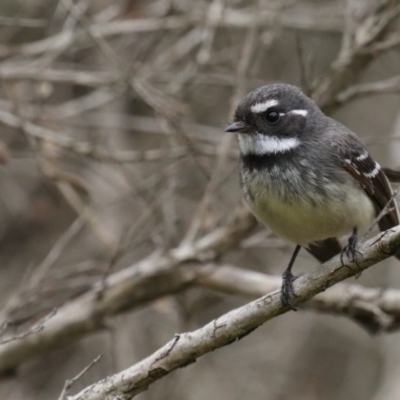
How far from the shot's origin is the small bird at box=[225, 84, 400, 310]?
185 inches

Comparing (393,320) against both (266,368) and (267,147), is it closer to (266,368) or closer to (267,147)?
(267,147)

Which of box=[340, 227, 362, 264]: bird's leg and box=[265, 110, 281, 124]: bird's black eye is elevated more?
box=[265, 110, 281, 124]: bird's black eye

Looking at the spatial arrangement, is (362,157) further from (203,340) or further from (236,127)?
(203,340)

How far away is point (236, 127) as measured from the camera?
488 centimetres

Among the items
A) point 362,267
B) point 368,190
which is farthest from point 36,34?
point 362,267

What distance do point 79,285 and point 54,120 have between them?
1.48 metres

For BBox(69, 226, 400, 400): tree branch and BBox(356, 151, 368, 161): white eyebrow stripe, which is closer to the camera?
BBox(69, 226, 400, 400): tree branch

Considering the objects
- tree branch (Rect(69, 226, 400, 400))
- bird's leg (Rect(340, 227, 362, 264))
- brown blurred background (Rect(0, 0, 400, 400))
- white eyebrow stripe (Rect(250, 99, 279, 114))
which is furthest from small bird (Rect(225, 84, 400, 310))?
brown blurred background (Rect(0, 0, 400, 400))

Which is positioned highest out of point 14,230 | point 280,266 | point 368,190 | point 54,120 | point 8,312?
point 54,120

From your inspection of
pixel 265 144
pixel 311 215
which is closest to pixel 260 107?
pixel 265 144

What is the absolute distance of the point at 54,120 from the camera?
6793 mm

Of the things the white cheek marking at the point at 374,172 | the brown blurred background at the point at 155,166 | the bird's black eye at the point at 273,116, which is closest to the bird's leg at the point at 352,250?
the white cheek marking at the point at 374,172

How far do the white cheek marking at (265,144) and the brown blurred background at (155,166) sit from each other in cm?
107

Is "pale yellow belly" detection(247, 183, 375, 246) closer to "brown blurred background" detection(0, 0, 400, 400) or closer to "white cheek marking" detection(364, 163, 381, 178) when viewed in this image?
"white cheek marking" detection(364, 163, 381, 178)
